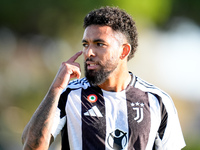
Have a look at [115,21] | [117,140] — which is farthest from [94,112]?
[115,21]

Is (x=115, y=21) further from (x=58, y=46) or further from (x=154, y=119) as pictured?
(x=58, y=46)

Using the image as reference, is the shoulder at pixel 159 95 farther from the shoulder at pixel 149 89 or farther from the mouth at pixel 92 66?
the mouth at pixel 92 66

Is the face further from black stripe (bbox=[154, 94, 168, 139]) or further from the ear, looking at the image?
black stripe (bbox=[154, 94, 168, 139])

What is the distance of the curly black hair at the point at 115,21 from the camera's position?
392cm

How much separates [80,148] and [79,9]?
664 centimetres

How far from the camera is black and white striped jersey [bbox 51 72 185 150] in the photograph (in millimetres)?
3671

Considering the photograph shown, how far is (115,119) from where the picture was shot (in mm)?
3779

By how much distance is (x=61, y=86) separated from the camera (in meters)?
3.54

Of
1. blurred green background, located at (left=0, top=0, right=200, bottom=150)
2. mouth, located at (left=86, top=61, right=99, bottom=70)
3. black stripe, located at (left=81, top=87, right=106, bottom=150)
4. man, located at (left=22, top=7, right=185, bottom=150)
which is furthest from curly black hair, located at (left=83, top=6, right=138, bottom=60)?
blurred green background, located at (left=0, top=0, right=200, bottom=150)

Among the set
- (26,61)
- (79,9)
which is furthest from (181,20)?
(26,61)

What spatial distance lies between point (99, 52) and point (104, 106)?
1.72 ft

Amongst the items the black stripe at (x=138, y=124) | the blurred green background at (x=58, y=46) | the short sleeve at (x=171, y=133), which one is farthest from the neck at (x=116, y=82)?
the blurred green background at (x=58, y=46)

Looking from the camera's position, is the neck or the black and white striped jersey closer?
the black and white striped jersey

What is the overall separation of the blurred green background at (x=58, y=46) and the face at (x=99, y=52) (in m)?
5.28
